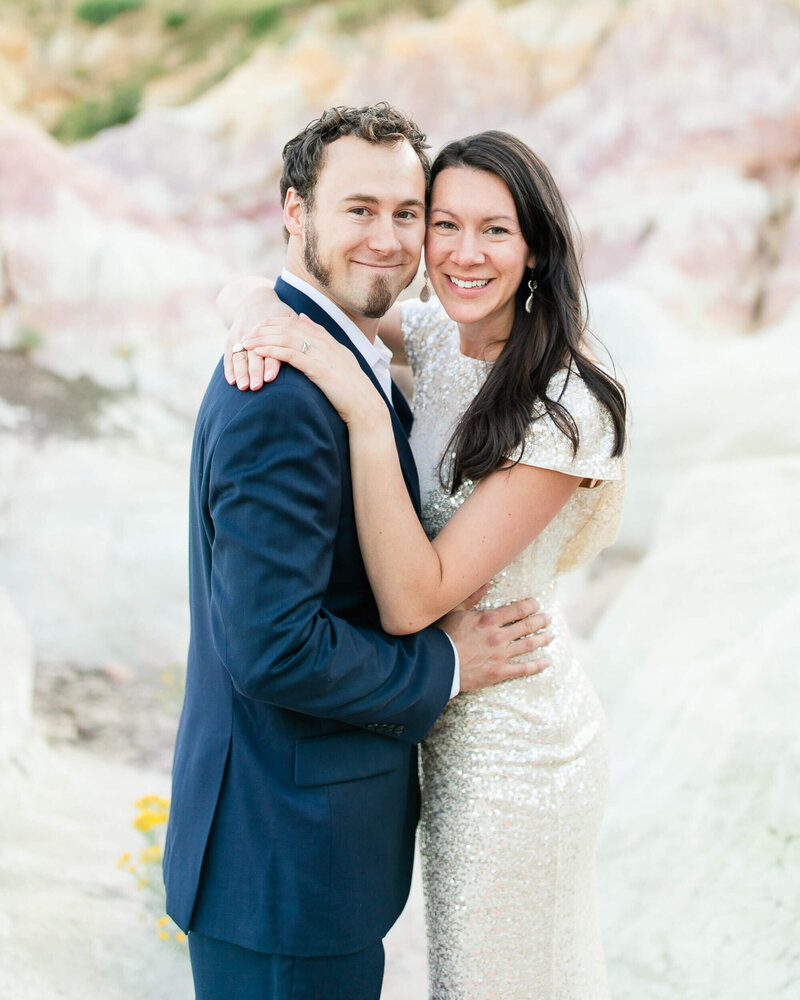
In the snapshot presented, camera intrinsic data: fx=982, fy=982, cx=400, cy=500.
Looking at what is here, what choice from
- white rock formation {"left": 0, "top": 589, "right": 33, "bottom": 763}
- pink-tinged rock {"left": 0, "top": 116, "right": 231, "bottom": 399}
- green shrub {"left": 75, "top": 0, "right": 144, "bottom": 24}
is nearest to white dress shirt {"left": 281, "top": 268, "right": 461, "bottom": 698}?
white rock formation {"left": 0, "top": 589, "right": 33, "bottom": 763}

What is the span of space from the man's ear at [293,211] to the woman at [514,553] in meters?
0.25

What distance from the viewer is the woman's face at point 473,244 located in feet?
5.94

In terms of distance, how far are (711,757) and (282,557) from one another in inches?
82.1

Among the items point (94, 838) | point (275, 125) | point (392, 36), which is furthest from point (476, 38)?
point (94, 838)

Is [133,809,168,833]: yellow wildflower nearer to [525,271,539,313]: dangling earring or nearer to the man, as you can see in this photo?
the man

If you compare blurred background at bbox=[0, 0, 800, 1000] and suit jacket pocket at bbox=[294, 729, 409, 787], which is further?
blurred background at bbox=[0, 0, 800, 1000]

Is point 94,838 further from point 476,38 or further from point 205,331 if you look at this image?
point 476,38

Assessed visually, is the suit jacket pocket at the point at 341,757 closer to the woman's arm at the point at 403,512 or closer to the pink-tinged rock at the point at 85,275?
the woman's arm at the point at 403,512

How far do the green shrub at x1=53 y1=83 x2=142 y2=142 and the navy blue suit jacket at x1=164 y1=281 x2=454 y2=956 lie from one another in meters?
4.54

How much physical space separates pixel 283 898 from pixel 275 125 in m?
5.05

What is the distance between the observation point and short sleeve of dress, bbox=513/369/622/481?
66.1 inches

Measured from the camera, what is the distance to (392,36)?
5.70 metres

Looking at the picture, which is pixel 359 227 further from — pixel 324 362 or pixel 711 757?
pixel 711 757

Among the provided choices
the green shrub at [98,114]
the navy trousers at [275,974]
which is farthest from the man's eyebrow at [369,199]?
the green shrub at [98,114]
